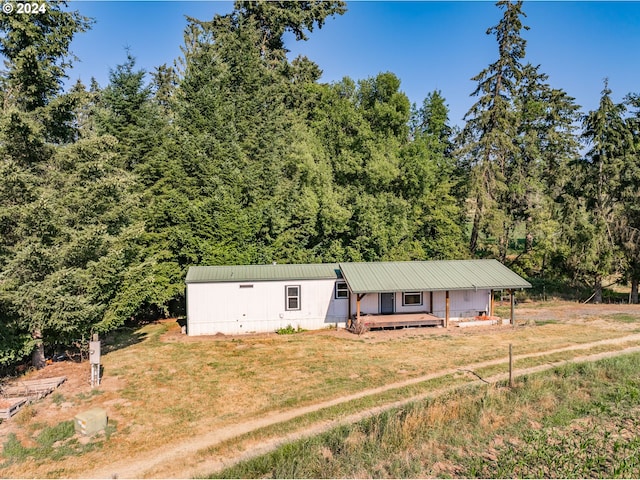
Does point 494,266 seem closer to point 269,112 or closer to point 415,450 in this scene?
point 415,450

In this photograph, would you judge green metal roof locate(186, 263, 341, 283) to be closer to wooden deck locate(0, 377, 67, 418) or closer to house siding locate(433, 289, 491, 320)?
house siding locate(433, 289, 491, 320)

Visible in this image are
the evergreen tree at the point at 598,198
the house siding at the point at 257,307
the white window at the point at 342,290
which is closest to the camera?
the house siding at the point at 257,307

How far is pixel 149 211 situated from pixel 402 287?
14904 millimetres

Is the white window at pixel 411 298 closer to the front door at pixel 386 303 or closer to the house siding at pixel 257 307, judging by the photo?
the front door at pixel 386 303

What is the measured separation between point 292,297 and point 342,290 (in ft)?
9.25

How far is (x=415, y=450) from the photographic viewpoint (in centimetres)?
961

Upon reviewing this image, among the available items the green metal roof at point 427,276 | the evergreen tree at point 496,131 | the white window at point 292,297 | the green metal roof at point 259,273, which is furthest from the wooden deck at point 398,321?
the evergreen tree at point 496,131

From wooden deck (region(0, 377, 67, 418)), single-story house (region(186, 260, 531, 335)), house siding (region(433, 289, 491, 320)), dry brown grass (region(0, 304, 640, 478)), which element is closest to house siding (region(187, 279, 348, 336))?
single-story house (region(186, 260, 531, 335))

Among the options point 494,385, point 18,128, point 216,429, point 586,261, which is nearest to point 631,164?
point 586,261

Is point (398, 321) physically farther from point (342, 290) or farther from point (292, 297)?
point (292, 297)

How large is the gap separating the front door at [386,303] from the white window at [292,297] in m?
4.75

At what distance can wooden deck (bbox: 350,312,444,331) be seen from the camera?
2094 centimetres

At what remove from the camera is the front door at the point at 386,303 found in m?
22.5

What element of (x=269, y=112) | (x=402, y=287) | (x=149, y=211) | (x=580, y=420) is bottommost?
(x=580, y=420)
